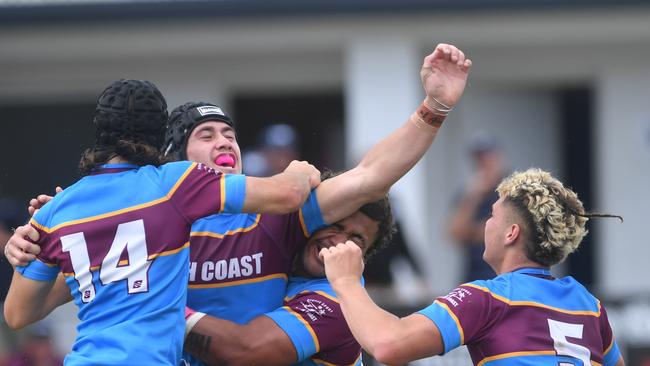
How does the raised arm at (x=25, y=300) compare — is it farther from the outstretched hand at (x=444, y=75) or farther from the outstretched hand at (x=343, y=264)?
the outstretched hand at (x=444, y=75)

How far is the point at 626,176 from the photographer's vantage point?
12.3m

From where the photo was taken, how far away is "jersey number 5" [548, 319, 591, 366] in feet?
13.8

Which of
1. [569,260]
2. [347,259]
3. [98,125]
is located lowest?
[569,260]

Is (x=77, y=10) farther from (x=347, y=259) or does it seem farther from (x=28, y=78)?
(x=347, y=259)

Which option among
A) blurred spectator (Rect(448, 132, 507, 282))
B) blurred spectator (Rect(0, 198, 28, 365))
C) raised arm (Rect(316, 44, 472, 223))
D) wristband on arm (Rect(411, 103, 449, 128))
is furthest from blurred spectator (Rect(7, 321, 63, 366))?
wristband on arm (Rect(411, 103, 449, 128))

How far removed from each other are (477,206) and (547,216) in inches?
237

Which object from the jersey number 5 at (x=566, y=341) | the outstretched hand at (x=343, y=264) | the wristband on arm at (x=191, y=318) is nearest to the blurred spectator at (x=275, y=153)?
the wristband on arm at (x=191, y=318)

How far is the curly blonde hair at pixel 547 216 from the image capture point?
4340 mm

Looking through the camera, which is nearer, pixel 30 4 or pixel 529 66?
pixel 30 4

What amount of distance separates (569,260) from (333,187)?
9.32m

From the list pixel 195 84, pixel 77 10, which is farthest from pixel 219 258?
pixel 195 84

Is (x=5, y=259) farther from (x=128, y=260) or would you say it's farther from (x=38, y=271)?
(x=128, y=260)

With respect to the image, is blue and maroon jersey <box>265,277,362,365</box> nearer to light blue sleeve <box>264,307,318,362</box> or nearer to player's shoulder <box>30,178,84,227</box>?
light blue sleeve <box>264,307,318,362</box>

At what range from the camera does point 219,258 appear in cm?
457
